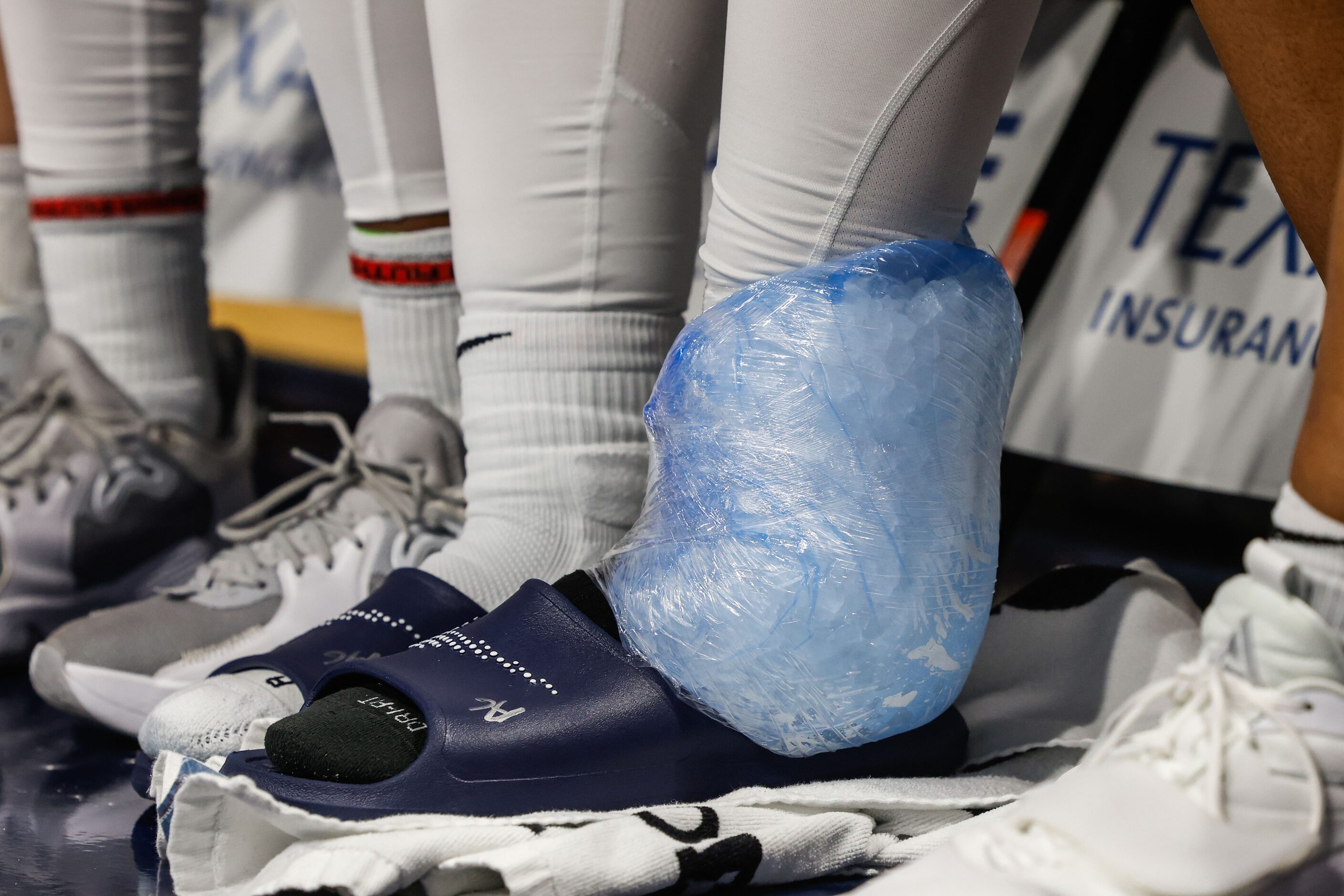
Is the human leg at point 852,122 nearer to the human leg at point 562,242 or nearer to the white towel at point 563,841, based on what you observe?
the human leg at point 562,242

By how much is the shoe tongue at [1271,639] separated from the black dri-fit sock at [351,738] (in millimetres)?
272

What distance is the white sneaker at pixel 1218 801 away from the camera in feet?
1.38

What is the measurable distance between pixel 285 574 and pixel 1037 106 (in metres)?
0.95

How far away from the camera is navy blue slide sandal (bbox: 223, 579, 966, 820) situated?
1.72 feet

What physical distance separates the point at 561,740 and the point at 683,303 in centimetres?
33

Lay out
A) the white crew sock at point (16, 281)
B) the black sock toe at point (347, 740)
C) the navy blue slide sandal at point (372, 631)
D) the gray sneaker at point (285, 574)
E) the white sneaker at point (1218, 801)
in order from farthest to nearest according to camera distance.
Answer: the white crew sock at point (16, 281)
the gray sneaker at point (285, 574)
the navy blue slide sandal at point (372, 631)
the black sock toe at point (347, 740)
the white sneaker at point (1218, 801)

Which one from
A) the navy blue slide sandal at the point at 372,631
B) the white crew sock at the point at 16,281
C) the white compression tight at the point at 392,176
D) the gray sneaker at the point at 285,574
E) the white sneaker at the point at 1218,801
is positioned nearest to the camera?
the white sneaker at the point at 1218,801

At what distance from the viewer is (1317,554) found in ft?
1.44

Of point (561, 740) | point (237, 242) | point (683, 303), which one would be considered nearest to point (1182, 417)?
point (683, 303)

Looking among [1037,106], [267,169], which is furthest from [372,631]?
[267,169]

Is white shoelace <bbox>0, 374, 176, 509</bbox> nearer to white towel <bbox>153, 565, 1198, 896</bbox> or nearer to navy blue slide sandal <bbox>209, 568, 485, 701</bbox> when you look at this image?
navy blue slide sandal <bbox>209, 568, 485, 701</bbox>

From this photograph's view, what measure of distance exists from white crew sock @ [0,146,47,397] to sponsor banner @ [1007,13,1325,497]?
1.01m

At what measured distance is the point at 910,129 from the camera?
1.84 ft

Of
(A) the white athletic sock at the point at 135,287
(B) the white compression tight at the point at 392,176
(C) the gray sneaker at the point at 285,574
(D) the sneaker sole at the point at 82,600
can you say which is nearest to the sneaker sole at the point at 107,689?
(C) the gray sneaker at the point at 285,574
